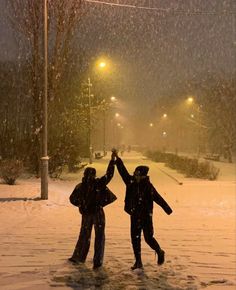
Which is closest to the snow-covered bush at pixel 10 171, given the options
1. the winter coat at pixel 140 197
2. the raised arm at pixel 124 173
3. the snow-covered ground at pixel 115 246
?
the snow-covered ground at pixel 115 246

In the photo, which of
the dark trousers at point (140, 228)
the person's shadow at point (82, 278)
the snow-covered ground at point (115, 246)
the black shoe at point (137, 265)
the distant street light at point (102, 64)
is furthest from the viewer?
the distant street light at point (102, 64)

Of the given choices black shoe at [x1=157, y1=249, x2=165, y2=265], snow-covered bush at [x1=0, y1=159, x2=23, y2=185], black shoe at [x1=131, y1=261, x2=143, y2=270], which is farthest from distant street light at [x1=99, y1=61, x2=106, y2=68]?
black shoe at [x1=131, y1=261, x2=143, y2=270]

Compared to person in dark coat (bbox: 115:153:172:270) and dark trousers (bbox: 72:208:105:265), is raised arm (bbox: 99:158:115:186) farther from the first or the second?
dark trousers (bbox: 72:208:105:265)

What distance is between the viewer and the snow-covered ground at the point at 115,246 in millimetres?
7172

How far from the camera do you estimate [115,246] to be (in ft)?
32.7

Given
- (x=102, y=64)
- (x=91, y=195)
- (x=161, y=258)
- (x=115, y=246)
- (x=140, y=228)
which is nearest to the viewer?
(x=91, y=195)

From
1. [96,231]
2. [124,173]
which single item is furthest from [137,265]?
[124,173]

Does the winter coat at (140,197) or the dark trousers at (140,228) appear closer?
the winter coat at (140,197)

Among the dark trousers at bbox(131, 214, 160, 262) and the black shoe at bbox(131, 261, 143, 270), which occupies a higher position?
the dark trousers at bbox(131, 214, 160, 262)

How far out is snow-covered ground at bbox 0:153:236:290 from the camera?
7.17m

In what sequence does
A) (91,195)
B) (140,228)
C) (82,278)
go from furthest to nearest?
(140,228) < (91,195) < (82,278)

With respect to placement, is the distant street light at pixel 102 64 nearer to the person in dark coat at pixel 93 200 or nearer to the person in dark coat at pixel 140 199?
the person in dark coat at pixel 93 200

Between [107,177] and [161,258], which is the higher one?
[107,177]

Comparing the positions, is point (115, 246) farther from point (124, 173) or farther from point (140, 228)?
point (124, 173)
